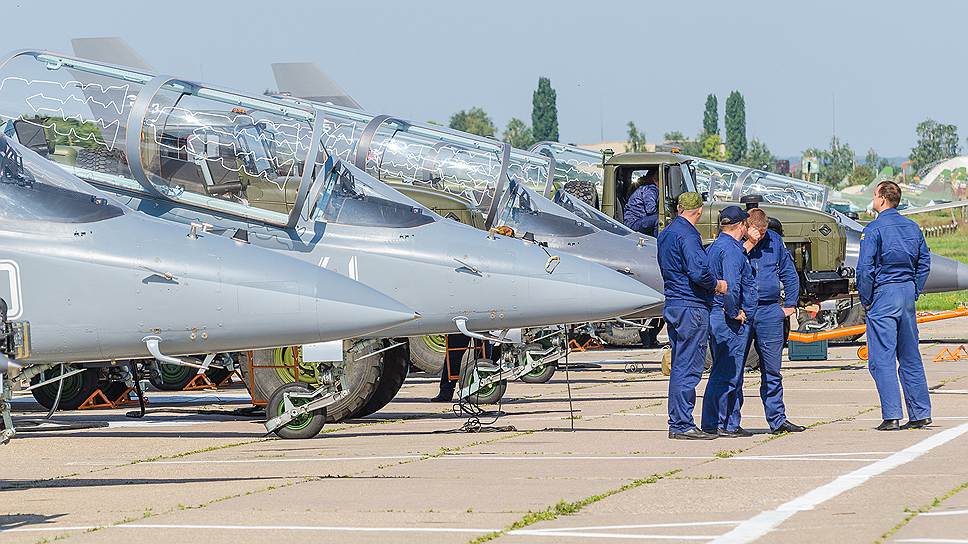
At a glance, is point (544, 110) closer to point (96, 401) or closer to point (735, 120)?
point (735, 120)

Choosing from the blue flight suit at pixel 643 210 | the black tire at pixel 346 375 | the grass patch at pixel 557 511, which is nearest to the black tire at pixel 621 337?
the blue flight suit at pixel 643 210

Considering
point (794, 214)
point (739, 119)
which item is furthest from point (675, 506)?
point (739, 119)

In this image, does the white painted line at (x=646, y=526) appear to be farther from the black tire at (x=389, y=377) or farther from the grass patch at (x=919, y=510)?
the black tire at (x=389, y=377)

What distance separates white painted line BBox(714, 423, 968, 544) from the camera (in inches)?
329

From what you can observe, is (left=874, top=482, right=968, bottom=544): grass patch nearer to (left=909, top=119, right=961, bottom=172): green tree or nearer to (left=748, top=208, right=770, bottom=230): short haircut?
(left=748, top=208, right=770, bottom=230): short haircut

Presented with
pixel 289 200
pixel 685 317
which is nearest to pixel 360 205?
pixel 289 200

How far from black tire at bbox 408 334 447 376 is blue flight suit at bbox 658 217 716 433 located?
6565 millimetres

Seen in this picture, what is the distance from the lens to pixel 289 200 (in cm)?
1472

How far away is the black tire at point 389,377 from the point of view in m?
15.3

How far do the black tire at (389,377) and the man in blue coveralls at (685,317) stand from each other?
296cm

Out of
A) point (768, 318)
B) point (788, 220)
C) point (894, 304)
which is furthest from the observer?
point (788, 220)

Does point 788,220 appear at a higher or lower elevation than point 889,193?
higher

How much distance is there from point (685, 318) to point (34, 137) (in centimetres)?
609

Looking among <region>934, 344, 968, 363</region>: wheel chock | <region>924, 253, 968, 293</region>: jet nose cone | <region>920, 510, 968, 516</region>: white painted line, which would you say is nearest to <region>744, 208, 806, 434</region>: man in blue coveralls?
<region>920, 510, 968, 516</region>: white painted line
